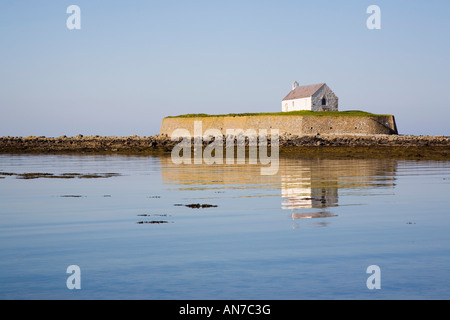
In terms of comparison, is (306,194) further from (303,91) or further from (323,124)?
(303,91)

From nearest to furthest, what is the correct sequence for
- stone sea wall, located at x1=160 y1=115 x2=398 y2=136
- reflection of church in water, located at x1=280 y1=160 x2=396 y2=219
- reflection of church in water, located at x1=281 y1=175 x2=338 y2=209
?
reflection of church in water, located at x1=280 y1=160 x2=396 y2=219, reflection of church in water, located at x1=281 y1=175 x2=338 y2=209, stone sea wall, located at x1=160 y1=115 x2=398 y2=136

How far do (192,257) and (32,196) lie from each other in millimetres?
8717

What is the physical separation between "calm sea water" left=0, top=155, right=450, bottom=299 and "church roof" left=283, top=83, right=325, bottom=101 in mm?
69040

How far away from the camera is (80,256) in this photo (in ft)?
25.8

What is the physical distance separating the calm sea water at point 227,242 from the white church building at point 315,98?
6848 cm

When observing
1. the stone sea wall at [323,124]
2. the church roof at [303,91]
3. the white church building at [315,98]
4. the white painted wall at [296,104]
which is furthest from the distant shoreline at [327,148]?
the church roof at [303,91]

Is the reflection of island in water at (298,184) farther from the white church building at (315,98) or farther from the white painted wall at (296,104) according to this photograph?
the white painted wall at (296,104)

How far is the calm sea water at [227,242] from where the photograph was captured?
6.35 meters

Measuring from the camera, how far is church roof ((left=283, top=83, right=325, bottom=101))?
84812 mm

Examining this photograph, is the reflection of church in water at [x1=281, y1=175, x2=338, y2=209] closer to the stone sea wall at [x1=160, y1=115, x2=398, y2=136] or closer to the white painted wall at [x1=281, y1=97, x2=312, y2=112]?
the stone sea wall at [x1=160, y1=115, x2=398, y2=136]

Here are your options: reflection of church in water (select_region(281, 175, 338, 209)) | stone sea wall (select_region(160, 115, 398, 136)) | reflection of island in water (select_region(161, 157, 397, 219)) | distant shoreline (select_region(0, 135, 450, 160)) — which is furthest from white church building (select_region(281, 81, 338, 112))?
reflection of church in water (select_region(281, 175, 338, 209))

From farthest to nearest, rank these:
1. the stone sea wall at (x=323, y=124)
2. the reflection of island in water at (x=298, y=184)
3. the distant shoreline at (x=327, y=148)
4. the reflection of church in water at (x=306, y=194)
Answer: the stone sea wall at (x=323, y=124), the distant shoreline at (x=327, y=148), the reflection of church in water at (x=306, y=194), the reflection of island in water at (x=298, y=184)
